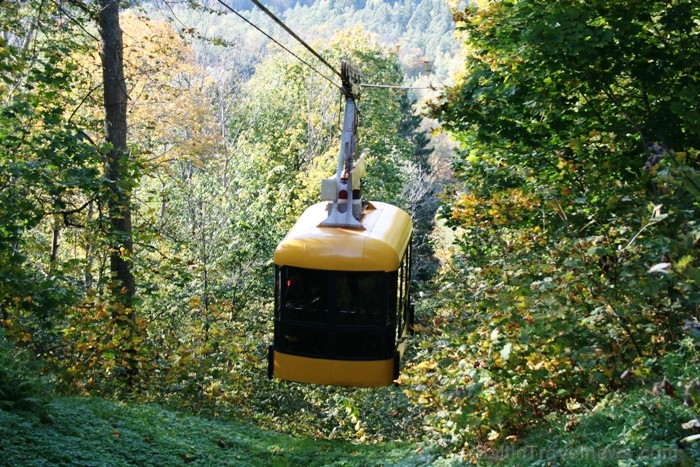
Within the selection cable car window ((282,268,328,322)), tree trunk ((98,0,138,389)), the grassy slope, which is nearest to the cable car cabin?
cable car window ((282,268,328,322))

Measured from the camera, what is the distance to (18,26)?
1142 centimetres

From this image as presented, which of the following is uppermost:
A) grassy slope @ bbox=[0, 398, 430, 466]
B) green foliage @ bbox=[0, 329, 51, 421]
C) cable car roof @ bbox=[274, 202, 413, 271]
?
cable car roof @ bbox=[274, 202, 413, 271]

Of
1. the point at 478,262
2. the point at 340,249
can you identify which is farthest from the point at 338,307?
the point at 478,262

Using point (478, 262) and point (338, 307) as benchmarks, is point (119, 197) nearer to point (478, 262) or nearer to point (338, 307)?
point (338, 307)

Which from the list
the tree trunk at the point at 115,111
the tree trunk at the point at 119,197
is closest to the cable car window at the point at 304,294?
the tree trunk at the point at 119,197

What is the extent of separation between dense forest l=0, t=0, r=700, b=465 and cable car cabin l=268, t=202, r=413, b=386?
593 millimetres

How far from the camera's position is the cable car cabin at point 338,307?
8562 mm

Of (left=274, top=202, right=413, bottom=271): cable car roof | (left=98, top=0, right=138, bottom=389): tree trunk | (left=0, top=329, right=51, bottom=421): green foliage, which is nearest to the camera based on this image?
(left=0, top=329, right=51, bottom=421): green foliage

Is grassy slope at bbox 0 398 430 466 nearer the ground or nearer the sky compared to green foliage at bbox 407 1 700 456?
nearer the ground

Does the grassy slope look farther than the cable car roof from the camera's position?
No

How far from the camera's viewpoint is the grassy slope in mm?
6832

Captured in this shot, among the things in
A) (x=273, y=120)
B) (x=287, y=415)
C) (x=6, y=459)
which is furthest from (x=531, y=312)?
(x=273, y=120)

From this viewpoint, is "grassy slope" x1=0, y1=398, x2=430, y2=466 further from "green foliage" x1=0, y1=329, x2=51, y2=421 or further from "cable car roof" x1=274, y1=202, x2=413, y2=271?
"cable car roof" x1=274, y1=202, x2=413, y2=271

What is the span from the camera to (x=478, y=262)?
946 centimetres
